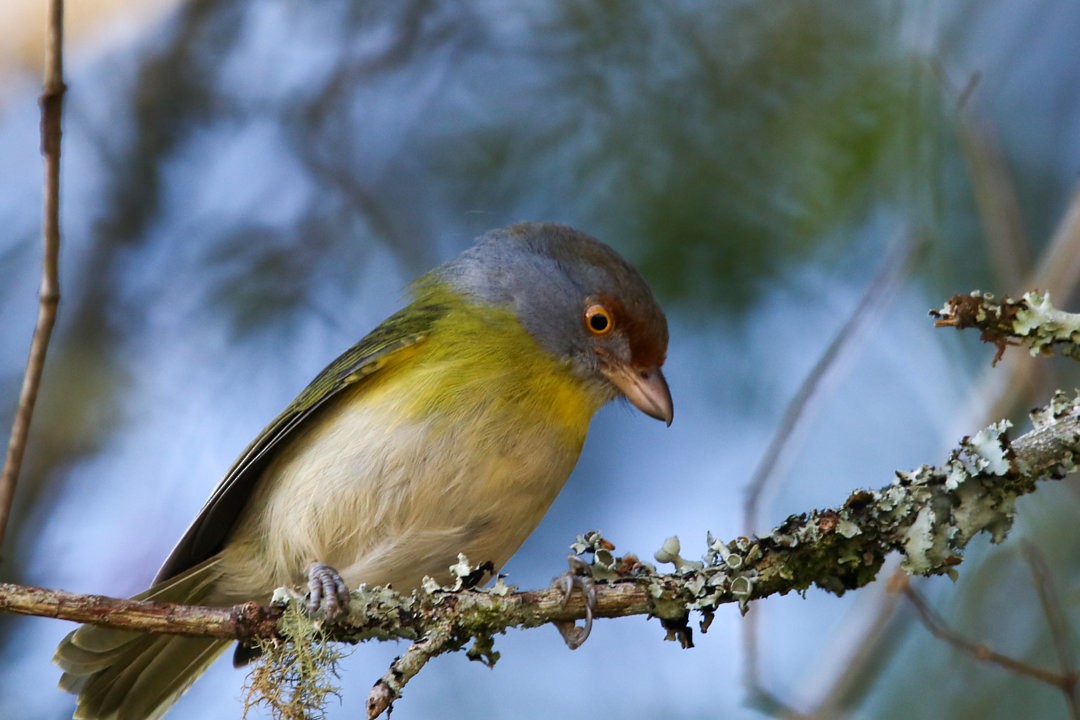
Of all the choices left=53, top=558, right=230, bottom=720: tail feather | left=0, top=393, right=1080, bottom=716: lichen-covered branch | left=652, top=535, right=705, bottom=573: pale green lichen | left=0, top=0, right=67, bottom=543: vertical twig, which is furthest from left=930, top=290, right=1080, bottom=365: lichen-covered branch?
left=53, top=558, right=230, bottom=720: tail feather

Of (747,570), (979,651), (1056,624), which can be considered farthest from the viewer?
(1056,624)

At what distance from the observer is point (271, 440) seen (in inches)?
140

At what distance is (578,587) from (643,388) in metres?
1.18

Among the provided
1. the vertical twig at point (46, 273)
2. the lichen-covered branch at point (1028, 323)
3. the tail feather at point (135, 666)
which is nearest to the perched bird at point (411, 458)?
the tail feather at point (135, 666)

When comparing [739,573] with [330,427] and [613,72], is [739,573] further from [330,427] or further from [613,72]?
[613,72]

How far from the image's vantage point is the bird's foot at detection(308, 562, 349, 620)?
9.02ft

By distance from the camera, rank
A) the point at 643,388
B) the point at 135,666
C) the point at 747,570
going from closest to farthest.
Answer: the point at 747,570 → the point at 135,666 → the point at 643,388

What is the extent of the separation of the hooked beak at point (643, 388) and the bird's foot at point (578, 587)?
1020 millimetres

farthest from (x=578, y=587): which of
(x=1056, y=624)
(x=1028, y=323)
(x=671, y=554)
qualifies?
(x=1056, y=624)

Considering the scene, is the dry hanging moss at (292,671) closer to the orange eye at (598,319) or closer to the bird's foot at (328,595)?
the bird's foot at (328,595)

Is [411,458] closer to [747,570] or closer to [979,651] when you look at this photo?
[747,570]

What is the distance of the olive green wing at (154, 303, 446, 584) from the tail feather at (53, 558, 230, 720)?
0.23ft

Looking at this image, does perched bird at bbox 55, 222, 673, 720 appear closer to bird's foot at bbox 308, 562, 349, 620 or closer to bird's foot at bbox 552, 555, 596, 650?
bird's foot at bbox 308, 562, 349, 620

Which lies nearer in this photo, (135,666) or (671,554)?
(671,554)
